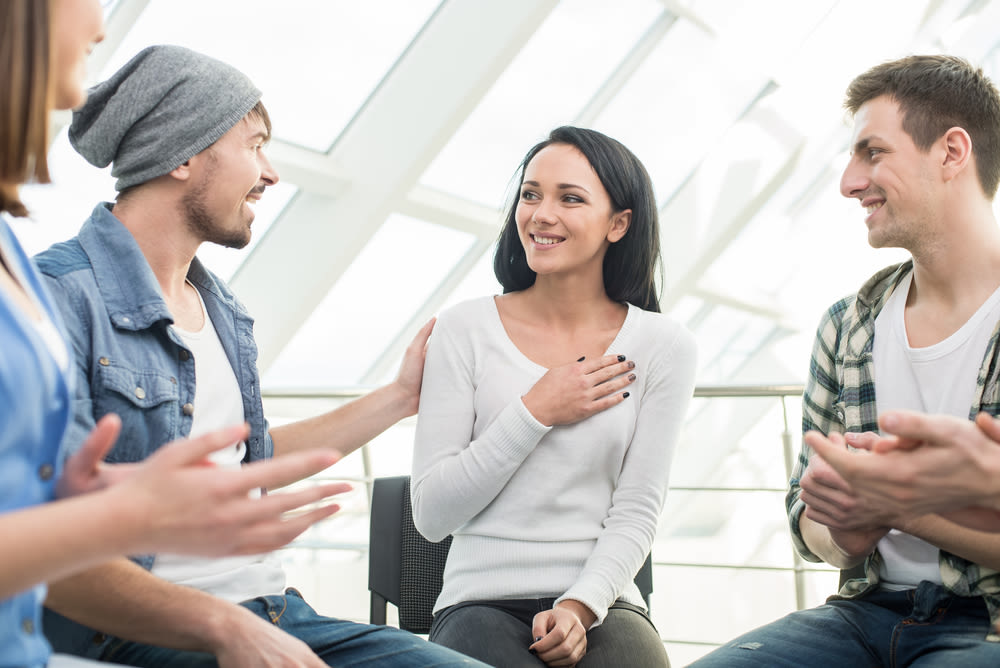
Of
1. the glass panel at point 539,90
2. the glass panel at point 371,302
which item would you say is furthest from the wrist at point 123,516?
the glass panel at point 371,302

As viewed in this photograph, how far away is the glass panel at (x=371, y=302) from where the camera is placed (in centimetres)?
554

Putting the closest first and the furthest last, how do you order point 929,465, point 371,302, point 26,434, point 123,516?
1. point 123,516
2. point 26,434
3. point 929,465
4. point 371,302

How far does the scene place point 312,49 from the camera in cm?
418

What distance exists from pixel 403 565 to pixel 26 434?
1.25 metres

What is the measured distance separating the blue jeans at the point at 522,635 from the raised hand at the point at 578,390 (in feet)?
1.15

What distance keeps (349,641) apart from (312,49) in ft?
10.9

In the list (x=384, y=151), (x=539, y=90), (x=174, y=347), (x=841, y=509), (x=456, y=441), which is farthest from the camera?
(x=539, y=90)

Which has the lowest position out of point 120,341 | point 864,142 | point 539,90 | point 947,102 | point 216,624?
point 216,624

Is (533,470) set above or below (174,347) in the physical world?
above

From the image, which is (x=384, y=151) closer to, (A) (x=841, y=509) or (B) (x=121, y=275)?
(B) (x=121, y=275)

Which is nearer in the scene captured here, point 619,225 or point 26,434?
point 26,434

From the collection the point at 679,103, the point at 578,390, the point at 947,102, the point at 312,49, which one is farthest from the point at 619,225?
the point at 679,103

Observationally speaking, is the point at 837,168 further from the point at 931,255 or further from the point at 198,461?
the point at 198,461

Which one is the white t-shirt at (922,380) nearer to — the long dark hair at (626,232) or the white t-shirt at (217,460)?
the long dark hair at (626,232)
